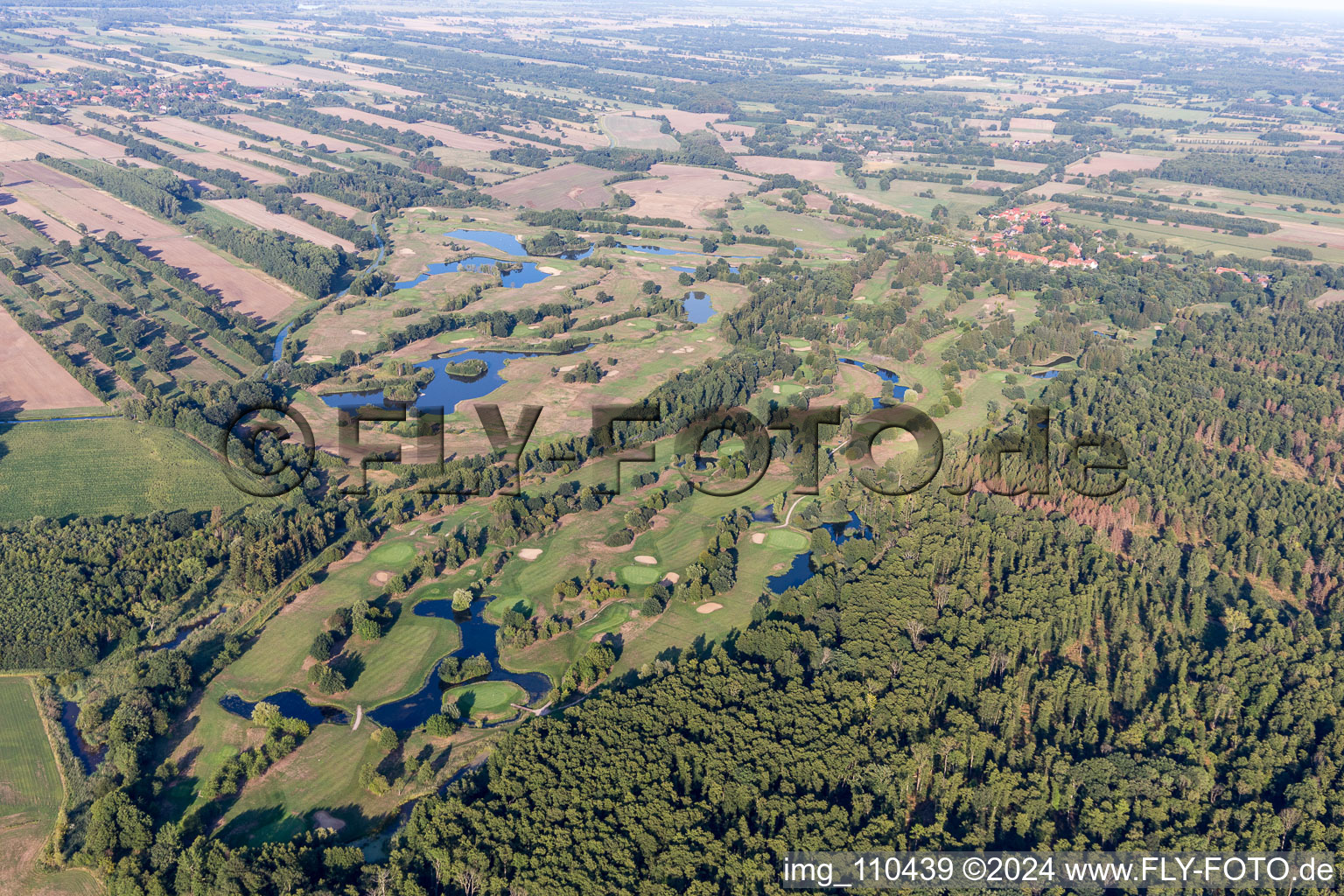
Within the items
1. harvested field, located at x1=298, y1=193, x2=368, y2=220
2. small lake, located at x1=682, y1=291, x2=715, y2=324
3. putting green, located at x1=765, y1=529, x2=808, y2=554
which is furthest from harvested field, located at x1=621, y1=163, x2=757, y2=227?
putting green, located at x1=765, y1=529, x2=808, y2=554

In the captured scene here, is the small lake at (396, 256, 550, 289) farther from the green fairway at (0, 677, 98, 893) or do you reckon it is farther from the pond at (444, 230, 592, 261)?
the green fairway at (0, 677, 98, 893)

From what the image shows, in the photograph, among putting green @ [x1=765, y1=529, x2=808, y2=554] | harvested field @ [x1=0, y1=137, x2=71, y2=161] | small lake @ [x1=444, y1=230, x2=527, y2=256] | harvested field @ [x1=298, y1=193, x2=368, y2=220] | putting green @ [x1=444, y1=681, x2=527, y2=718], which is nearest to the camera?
putting green @ [x1=444, y1=681, x2=527, y2=718]

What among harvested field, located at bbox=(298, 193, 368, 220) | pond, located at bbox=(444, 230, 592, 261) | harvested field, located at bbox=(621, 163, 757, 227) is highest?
harvested field, located at bbox=(621, 163, 757, 227)

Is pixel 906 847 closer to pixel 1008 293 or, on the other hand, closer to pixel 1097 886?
pixel 1097 886

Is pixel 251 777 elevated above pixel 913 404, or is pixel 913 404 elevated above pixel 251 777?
pixel 913 404

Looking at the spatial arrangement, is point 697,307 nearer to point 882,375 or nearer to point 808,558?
point 882,375

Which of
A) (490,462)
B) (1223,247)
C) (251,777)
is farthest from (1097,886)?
(1223,247)
